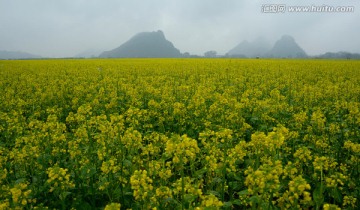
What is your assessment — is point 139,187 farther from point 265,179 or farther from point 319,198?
point 319,198

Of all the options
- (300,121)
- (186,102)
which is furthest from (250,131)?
(186,102)

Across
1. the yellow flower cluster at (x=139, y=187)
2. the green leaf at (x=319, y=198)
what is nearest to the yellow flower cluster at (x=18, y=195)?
the yellow flower cluster at (x=139, y=187)

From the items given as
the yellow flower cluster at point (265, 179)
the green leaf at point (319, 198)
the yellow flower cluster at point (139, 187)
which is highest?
the yellow flower cluster at point (265, 179)

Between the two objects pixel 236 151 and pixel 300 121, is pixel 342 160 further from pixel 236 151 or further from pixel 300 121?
pixel 236 151

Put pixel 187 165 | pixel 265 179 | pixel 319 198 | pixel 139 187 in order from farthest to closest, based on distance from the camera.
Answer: pixel 187 165, pixel 319 198, pixel 139 187, pixel 265 179

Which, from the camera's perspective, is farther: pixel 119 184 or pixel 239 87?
pixel 239 87

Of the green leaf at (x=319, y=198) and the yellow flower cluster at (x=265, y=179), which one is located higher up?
the yellow flower cluster at (x=265, y=179)

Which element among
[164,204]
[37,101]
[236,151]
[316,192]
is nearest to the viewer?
[164,204]

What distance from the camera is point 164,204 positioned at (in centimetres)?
344

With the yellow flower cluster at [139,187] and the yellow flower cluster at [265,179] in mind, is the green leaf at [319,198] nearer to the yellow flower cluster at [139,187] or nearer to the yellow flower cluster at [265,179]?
the yellow flower cluster at [265,179]

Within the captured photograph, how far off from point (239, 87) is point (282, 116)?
5.26m

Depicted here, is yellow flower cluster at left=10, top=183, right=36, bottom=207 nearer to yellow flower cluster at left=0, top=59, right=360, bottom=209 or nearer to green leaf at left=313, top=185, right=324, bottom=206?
yellow flower cluster at left=0, top=59, right=360, bottom=209

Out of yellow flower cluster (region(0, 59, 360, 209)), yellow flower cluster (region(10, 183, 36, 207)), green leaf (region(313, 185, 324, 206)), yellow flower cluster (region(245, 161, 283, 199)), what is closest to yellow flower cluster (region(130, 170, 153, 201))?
yellow flower cluster (region(0, 59, 360, 209))

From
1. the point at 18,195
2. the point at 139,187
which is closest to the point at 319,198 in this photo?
the point at 139,187
